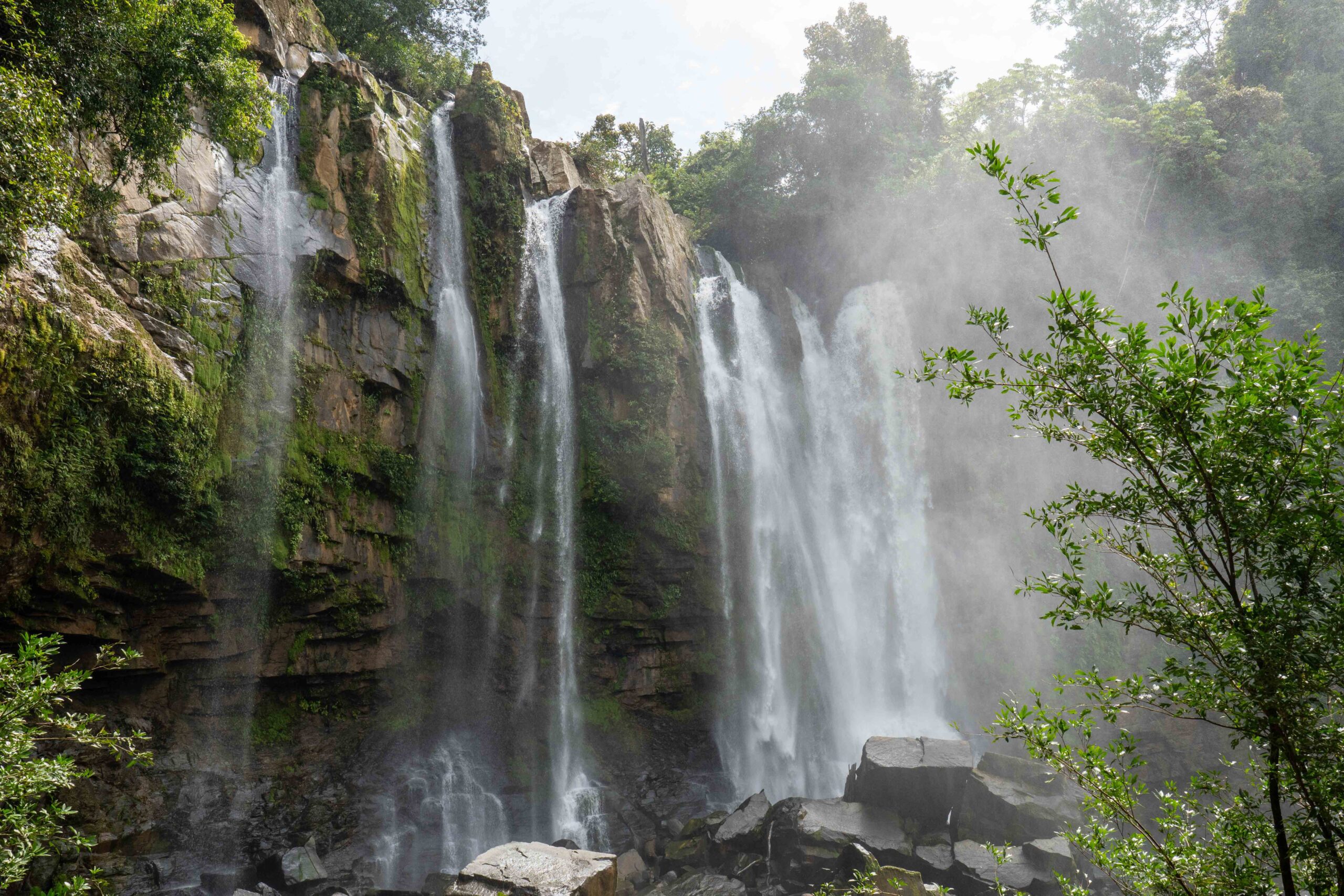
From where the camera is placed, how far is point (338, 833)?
13.1 m

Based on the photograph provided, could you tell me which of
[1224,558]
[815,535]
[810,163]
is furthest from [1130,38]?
[1224,558]

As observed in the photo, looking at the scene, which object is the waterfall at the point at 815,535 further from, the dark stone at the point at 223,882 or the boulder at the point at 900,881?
the dark stone at the point at 223,882

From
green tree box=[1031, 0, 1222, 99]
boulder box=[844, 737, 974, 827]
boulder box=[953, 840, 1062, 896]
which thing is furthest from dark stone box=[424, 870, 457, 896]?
green tree box=[1031, 0, 1222, 99]

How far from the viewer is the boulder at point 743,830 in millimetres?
13852

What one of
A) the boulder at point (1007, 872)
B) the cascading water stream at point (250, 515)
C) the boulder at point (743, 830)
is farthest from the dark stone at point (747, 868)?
the cascading water stream at point (250, 515)

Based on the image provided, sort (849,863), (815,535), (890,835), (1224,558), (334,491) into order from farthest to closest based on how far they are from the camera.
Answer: (815,535), (890,835), (334,491), (849,863), (1224,558)

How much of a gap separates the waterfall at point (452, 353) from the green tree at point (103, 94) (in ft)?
15.6

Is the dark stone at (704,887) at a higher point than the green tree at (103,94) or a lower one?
lower

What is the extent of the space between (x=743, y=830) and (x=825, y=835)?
1.54 m

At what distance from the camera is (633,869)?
44.6ft

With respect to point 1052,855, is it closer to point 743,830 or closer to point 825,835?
point 825,835

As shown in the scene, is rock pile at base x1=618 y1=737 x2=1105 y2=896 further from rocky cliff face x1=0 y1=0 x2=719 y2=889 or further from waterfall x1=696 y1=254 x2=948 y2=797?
waterfall x1=696 y1=254 x2=948 y2=797

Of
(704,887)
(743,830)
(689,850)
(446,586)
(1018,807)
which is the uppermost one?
(446,586)

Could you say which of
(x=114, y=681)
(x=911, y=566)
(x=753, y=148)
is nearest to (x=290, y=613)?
(x=114, y=681)
